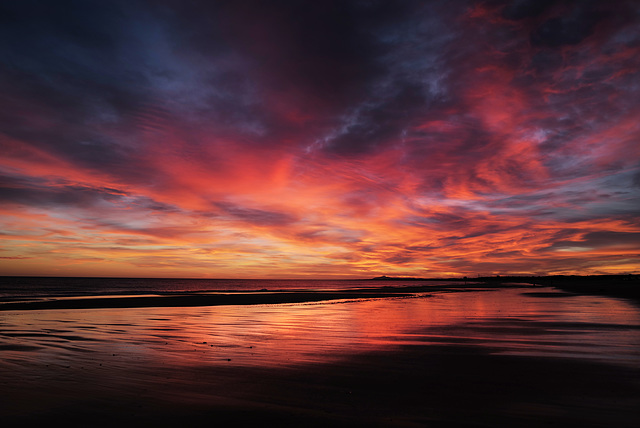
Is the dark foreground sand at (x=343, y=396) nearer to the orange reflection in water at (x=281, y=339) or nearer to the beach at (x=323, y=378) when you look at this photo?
the beach at (x=323, y=378)

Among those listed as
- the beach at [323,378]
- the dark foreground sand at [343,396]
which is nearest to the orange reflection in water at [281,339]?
the beach at [323,378]

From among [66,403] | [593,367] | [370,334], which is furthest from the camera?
[370,334]

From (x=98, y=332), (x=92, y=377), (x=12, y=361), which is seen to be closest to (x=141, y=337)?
(x=98, y=332)

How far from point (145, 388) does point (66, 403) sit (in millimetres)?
1418

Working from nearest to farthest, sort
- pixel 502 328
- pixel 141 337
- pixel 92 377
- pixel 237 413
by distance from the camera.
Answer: pixel 237 413, pixel 92 377, pixel 141 337, pixel 502 328

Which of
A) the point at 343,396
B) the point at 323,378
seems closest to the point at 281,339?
the point at 323,378

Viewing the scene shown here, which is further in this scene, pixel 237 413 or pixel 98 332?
pixel 98 332

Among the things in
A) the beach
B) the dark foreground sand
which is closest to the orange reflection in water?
the beach

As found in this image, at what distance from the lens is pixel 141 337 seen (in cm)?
1509

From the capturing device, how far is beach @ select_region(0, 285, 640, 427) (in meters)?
6.53

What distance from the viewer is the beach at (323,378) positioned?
653 centimetres

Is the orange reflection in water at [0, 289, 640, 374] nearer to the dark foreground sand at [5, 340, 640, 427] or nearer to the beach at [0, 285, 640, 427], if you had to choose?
the beach at [0, 285, 640, 427]

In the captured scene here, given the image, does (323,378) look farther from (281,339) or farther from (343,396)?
(281,339)

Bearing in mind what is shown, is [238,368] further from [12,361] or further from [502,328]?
[502,328]
